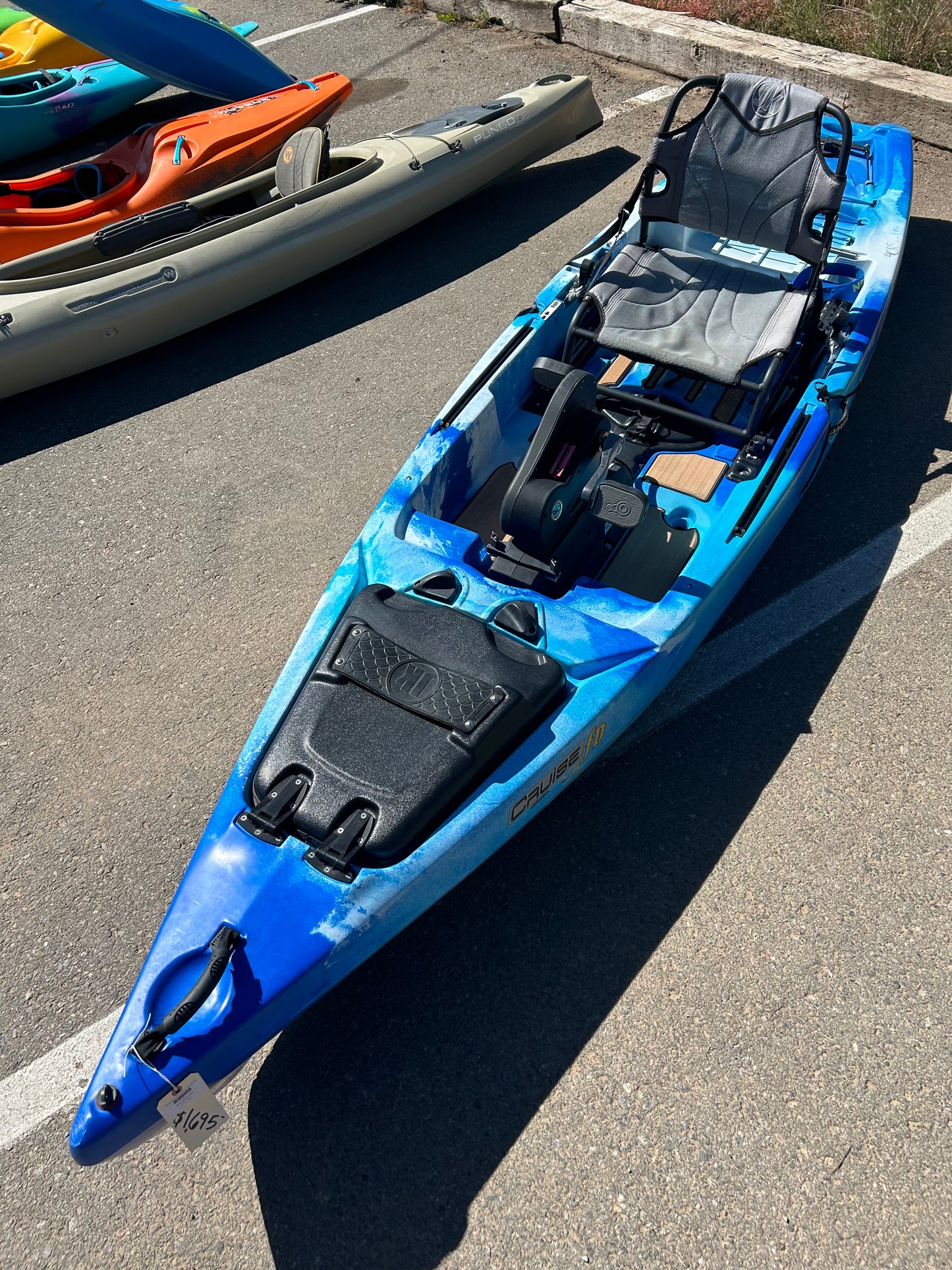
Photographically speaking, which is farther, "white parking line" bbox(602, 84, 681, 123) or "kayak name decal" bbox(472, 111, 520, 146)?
"white parking line" bbox(602, 84, 681, 123)

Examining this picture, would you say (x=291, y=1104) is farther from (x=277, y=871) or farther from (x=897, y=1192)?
(x=897, y=1192)

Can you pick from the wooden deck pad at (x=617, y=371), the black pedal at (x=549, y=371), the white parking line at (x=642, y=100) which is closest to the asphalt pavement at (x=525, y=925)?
the wooden deck pad at (x=617, y=371)

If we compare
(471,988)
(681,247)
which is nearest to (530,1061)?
(471,988)

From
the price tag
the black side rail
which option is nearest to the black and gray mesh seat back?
the black side rail

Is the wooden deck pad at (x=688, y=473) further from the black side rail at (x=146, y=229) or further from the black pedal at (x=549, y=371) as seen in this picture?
the black side rail at (x=146, y=229)

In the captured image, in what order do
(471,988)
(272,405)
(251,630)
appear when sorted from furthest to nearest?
(272,405) → (251,630) → (471,988)

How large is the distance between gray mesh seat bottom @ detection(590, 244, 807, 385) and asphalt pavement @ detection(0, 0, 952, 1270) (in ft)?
2.48

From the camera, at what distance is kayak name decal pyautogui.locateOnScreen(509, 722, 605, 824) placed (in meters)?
2.81

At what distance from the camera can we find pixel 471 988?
9.61 feet

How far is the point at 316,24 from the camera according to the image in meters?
9.10

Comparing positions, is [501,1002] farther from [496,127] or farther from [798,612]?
[496,127]

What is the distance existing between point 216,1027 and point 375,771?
784mm

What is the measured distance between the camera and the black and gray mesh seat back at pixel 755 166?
13.1 feet

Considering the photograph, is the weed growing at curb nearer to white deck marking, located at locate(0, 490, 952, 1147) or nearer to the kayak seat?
the kayak seat
